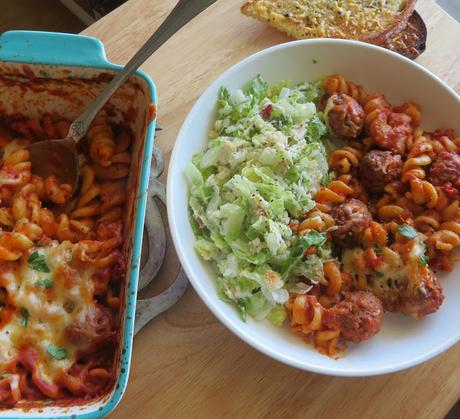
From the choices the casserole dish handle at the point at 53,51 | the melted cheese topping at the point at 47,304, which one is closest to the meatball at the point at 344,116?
the casserole dish handle at the point at 53,51

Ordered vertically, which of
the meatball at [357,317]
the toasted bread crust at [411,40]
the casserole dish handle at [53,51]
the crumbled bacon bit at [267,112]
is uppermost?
the casserole dish handle at [53,51]

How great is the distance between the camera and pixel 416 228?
5.58ft

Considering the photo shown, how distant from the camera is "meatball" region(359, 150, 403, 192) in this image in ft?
5.59

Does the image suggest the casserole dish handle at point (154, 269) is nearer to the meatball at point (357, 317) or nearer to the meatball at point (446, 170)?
the meatball at point (357, 317)

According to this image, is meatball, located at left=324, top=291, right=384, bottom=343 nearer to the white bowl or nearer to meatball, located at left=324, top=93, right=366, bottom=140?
the white bowl

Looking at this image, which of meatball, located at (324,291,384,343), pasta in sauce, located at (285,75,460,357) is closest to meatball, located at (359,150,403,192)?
pasta in sauce, located at (285,75,460,357)

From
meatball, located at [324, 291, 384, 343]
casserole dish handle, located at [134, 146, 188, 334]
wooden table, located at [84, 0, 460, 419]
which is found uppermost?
meatball, located at [324, 291, 384, 343]

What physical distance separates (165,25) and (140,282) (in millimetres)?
823

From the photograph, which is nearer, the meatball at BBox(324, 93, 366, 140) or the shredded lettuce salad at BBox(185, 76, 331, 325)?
the shredded lettuce salad at BBox(185, 76, 331, 325)

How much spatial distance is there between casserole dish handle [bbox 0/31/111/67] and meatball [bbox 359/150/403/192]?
874mm

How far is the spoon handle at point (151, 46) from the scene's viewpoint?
62.8 inches

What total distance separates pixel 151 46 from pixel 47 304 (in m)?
Result: 0.83

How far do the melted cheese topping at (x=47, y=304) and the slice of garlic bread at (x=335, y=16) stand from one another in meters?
1.25

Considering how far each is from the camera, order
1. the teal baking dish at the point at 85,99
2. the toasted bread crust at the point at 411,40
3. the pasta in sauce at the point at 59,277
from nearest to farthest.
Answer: the teal baking dish at the point at 85,99 < the pasta in sauce at the point at 59,277 < the toasted bread crust at the point at 411,40
